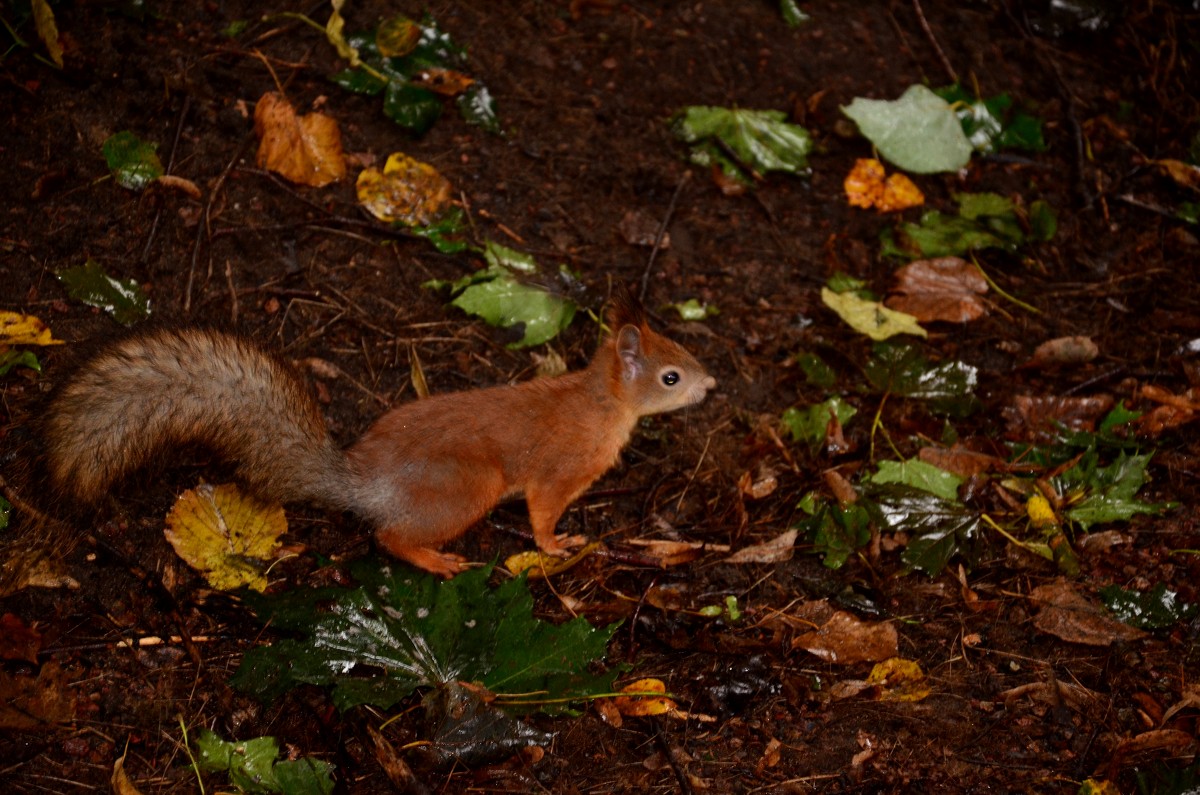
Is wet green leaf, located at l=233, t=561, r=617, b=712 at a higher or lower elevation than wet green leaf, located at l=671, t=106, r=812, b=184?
lower

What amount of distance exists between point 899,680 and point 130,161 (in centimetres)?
352

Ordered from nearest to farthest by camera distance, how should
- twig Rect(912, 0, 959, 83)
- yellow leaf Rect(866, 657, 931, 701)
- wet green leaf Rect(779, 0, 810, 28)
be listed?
1. yellow leaf Rect(866, 657, 931, 701)
2. twig Rect(912, 0, 959, 83)
3. wet green leaf Rect(779, 0, 810, 28)

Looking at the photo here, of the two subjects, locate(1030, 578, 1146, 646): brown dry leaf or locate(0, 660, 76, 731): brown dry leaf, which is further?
locate(1030, 578, 1146, 646): brown dry leaf

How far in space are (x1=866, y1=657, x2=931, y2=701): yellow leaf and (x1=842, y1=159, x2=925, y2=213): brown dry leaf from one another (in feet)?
8.68

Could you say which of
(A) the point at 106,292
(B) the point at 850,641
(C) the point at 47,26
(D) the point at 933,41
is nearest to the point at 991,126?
(D) the point at 933,41

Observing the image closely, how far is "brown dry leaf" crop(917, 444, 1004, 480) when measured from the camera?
11.4 feet

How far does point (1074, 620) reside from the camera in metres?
2.96

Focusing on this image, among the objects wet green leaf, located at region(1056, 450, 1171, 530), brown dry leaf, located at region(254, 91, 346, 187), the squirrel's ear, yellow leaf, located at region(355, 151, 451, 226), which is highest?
brown dry leaf, located at region(254, 91, 346, 187)

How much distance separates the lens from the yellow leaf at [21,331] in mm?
3008

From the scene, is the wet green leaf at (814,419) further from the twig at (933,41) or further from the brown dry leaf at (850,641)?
the twig at (933,41)

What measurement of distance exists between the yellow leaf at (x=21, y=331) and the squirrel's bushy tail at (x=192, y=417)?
1.88 feet

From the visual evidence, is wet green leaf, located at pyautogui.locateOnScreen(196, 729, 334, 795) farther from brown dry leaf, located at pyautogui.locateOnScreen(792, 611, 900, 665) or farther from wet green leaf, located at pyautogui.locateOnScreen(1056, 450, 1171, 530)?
wet green leaf, located at pyautogui.locateOnScreen(1056, 450, 1171, 530)

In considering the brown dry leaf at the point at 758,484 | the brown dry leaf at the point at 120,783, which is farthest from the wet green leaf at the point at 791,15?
the brown dry leaf at the point at 120,783

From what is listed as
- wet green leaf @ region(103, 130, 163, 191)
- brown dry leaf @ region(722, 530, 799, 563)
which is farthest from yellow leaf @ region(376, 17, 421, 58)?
brown dry leaf @ region(722, 530, 799, 563)
